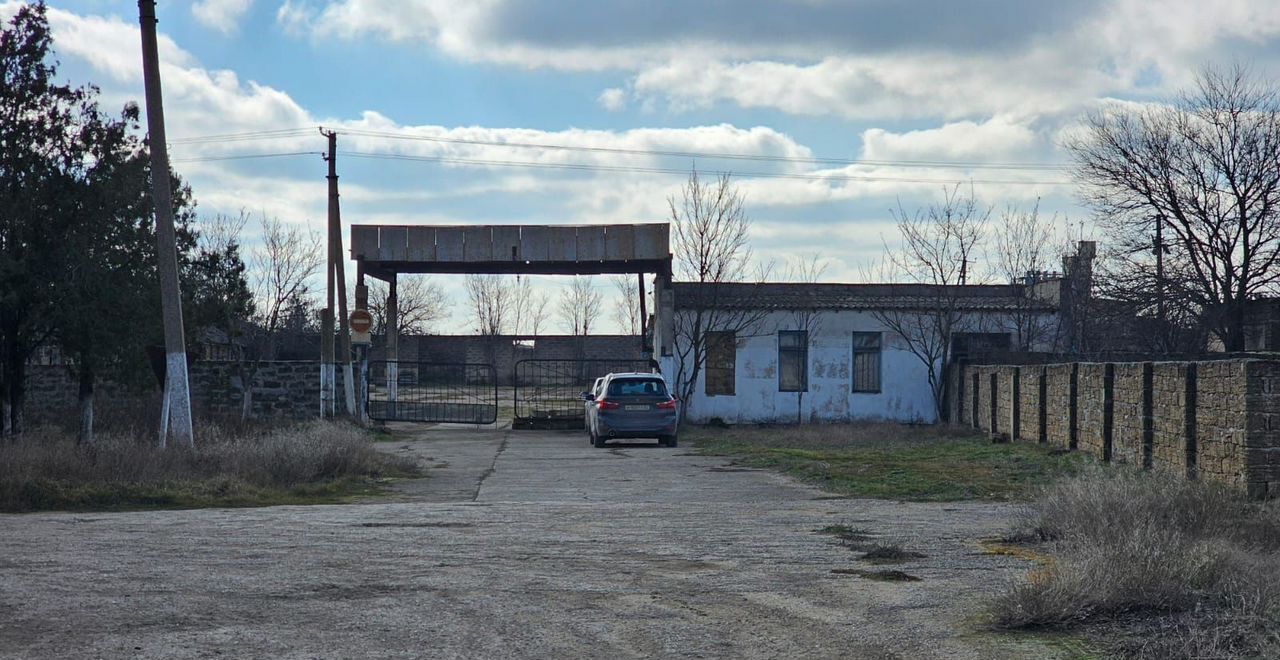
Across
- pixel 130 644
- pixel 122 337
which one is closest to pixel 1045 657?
pixel 130 644

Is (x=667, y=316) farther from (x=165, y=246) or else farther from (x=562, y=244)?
(x=165, y=246)

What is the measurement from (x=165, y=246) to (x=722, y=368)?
67.4 feet

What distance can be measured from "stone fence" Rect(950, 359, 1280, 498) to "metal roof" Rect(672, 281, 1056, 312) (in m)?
8.85

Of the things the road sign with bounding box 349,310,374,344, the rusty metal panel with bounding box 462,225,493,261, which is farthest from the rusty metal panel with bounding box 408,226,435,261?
the road sign with bounding box 349,310,374,344

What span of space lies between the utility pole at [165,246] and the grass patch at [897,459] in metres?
9.13

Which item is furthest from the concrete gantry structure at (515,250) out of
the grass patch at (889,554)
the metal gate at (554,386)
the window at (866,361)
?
the grass patch at (889,554)

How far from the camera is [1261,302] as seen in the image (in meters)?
32.0

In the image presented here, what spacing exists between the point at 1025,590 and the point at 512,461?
51.0ft

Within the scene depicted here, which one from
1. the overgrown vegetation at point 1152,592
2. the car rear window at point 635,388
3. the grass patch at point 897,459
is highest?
the car rear window at point 635,388

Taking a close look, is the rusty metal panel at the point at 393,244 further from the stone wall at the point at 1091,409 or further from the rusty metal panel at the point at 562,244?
the stone wall at the point at 1091,409

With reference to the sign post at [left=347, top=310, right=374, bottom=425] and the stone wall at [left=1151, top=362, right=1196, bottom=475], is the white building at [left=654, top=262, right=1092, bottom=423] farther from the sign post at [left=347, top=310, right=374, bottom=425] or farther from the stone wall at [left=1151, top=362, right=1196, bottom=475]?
the stone wall at [left=1151, top=362, right=1196, bottom=475]

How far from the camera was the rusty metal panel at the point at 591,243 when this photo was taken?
34.2 metres

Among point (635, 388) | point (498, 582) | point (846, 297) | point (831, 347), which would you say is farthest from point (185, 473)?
point (846, 297)

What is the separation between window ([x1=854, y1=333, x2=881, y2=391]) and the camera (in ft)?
119
